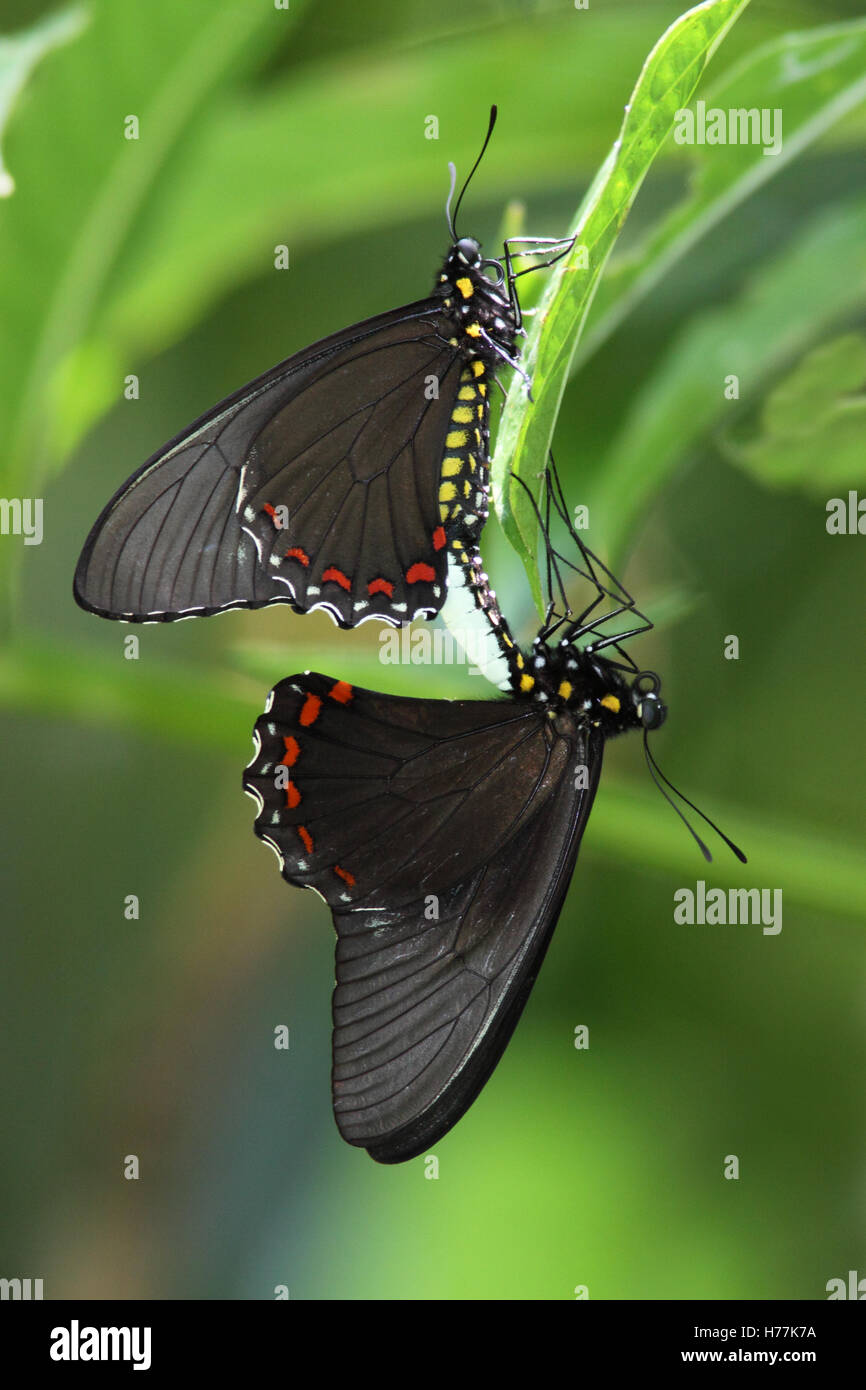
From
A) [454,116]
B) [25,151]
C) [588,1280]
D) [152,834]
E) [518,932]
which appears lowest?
[588,1280]

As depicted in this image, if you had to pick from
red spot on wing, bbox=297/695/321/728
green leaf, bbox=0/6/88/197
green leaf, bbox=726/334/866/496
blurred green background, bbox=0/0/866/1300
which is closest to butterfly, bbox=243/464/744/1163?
red spot on wing, bbox=297/695/321/728

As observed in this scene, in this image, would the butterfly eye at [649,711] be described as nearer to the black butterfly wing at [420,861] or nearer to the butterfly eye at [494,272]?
the black butterfly wing at [420,861]

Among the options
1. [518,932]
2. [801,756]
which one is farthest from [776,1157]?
[518,932]

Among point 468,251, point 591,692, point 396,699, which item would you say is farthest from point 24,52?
Answer: point 591,692

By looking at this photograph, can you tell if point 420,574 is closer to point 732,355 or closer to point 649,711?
point 649,711

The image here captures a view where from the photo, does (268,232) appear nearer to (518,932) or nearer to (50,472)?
(50,472)

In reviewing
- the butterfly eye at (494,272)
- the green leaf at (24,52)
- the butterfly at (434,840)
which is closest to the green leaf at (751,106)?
the butterfly eye at (494,272)
